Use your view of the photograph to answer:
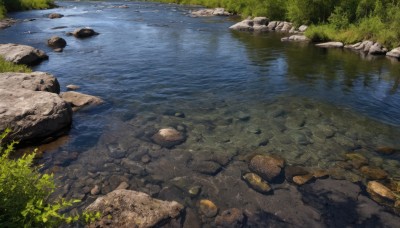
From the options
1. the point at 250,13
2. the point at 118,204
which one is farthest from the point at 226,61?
the point at 250,13

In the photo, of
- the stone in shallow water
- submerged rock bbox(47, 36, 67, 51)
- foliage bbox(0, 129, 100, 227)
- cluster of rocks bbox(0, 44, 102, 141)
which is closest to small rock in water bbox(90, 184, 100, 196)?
cluster of rocks bbox(0, 44, 102, 141)

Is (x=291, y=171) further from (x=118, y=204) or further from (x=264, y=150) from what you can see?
(x=118, y=204)

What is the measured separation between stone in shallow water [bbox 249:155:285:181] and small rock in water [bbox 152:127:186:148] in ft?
12.0

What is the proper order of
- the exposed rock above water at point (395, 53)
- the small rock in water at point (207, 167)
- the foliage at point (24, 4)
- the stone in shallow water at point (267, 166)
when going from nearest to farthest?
the stone in shallow water at point (267, 166), the small rock in water at point (207, 167), the exposed rock above water at point (395, 53), the foliage at point (24, 4)

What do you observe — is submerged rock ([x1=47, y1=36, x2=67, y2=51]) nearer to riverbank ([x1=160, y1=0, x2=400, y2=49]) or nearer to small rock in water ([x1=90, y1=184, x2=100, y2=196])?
small rock in water ([x1=90, y1=184, x2=100, y2=196])

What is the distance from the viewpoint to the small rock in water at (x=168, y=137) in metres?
14.7

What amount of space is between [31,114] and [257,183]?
34.1 feet

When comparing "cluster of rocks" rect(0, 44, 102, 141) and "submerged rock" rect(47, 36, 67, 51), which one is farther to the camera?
"submerged rock" rect(47, 36, 67, 51)

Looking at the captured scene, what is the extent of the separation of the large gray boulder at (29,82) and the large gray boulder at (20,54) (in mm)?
8080

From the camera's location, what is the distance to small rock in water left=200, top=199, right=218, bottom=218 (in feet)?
34.5

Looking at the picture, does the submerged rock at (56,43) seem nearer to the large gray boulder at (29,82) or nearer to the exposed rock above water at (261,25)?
the large gray boulder at (29,82)

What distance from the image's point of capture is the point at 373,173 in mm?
12586

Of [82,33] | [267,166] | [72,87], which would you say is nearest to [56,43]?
[82,33]

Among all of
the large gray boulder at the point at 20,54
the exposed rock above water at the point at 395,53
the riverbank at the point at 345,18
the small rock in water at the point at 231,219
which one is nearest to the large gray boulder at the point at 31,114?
the small rock in water at the point at 231,219
